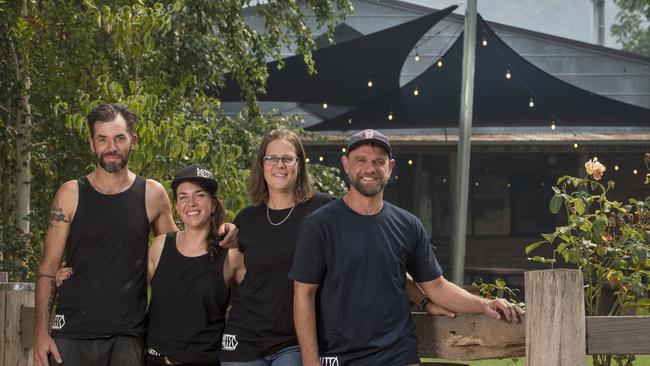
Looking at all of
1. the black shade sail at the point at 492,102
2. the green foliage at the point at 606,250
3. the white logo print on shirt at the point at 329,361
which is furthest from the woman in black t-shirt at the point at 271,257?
the black shade sail at the point at 492,102

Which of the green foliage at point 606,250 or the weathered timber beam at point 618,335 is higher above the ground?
the green foliage at point 606,250

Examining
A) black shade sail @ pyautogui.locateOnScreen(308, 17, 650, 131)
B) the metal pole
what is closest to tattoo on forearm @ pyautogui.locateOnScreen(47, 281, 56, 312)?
the metal pole

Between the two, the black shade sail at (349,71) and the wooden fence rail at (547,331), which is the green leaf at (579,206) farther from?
the black shade sail at (349,71)

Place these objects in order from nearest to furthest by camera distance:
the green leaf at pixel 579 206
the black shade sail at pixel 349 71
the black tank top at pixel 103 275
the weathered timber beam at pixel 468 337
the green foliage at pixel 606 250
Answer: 1. the weathered timber beam at pixel 468 337
2. the black tank top at pixel 103 275
3. the green foliage at pixel 606 250
4. the green leaf at pixel 579 206
5. the black shade sail at pixel 349 71

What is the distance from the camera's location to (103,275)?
12.8 ft

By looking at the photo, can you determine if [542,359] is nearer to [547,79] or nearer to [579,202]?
[579,202]

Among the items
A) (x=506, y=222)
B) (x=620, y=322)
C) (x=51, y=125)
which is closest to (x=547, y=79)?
(x=506, y=222)

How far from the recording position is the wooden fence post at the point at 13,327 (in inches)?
184

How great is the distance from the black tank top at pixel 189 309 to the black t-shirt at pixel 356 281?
1.37 ft

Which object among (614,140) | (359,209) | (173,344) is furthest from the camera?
(614,140)

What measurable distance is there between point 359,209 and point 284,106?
16.7 metres

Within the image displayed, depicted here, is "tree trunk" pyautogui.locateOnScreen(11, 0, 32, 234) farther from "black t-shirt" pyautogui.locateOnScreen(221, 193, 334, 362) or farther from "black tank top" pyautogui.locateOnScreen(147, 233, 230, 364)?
"black t-shirt" pyautogui.locateOnScreen(221, 193, 334, 362)

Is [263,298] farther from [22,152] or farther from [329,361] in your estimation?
[22,152]

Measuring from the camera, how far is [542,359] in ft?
11.8
